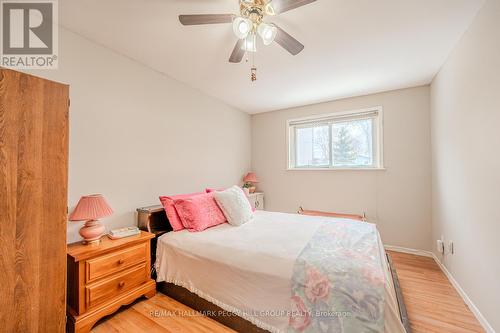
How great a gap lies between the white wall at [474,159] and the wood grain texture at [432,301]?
139 mm

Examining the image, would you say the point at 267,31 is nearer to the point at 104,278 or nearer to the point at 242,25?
the point at 242,25

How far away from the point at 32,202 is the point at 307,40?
2.44 metres

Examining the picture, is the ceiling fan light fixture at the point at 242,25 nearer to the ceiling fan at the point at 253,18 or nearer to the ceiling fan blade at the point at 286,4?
the ceiling fan at the point at 253,18

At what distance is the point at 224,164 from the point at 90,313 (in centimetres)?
258

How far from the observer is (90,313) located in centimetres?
157

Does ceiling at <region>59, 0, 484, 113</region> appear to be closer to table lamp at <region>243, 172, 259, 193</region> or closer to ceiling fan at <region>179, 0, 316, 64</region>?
ceiling fan at <region>179, 0, 316, 64</region>

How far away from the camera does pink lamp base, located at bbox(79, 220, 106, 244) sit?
68.5 inches

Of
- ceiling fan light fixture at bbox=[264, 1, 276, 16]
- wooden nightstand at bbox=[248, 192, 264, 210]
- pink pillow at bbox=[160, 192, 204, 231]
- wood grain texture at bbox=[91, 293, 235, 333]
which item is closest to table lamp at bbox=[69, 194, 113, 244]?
pink pillow at bbox=[160, 192, 204, 231]

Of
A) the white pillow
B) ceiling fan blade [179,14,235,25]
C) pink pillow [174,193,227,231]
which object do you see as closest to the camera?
ceiling fan blade [179,14,235,25]

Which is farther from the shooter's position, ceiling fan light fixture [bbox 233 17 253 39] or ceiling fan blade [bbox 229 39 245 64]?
ceiling fan blade [bbox 229 39 245 64]

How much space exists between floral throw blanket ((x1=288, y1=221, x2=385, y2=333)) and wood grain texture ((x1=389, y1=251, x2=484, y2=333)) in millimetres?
773

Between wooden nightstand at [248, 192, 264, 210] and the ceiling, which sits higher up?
the ceiling

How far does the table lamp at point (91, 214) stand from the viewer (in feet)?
5.51

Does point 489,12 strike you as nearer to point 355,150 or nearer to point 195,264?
point 355,150
